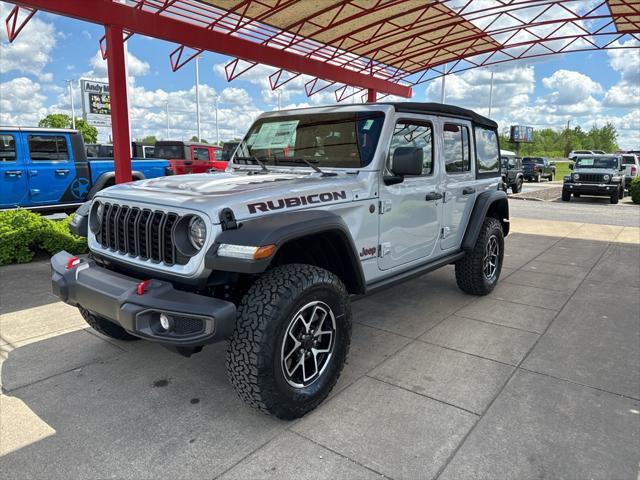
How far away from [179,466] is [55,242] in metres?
5.09

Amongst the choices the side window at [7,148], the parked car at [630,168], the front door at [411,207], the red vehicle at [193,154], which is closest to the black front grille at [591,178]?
the parked car at [630,168]

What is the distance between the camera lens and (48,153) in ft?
28.0

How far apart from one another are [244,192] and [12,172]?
730 cm

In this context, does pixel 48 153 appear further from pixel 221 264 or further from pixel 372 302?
pixel 221 264

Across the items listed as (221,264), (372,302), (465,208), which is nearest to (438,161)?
(465,208)

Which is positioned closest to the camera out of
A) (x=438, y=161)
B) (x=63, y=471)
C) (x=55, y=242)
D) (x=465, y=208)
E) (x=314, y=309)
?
(x=63, y=471)

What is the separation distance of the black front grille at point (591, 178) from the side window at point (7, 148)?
675 inches

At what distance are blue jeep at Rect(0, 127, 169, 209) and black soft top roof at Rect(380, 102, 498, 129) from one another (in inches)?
282

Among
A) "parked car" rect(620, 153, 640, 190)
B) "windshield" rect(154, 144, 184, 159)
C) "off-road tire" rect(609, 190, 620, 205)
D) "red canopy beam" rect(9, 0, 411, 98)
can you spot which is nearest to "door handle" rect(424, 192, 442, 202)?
"red canopy beam" rect(9, 0, 411, 98)

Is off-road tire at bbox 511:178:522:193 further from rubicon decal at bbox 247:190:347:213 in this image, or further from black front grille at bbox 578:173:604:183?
rubicon decal at bbox 247:190:347:213

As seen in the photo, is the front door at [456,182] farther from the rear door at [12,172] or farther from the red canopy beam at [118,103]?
the rear door at [12,172]

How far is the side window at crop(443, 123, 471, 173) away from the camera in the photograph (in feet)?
14.0

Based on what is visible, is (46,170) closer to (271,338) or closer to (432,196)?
(432,196)

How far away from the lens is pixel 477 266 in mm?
4820
